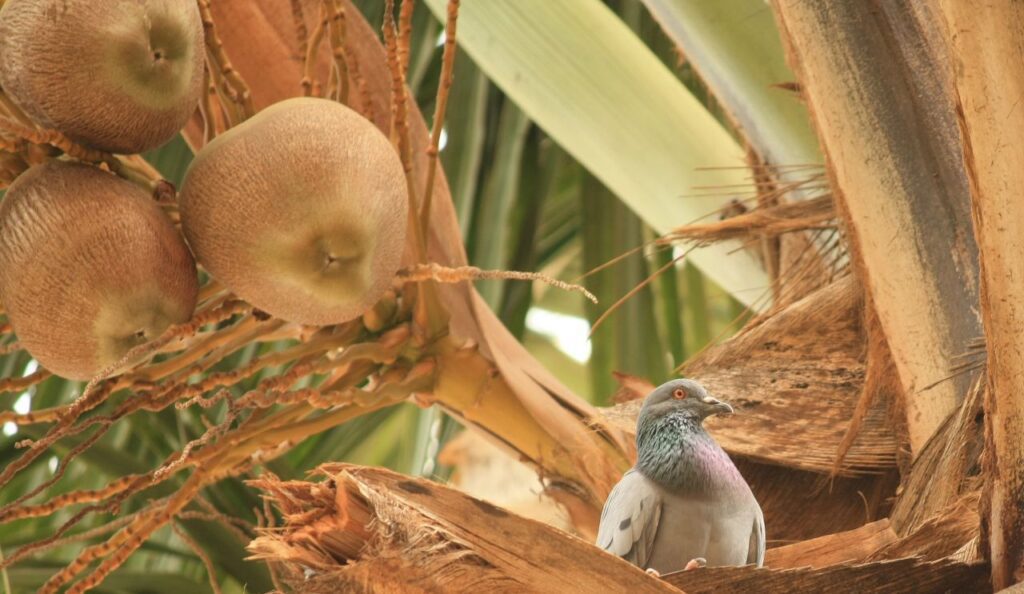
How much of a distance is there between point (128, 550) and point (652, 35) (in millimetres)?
2008

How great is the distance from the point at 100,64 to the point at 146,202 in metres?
0.12

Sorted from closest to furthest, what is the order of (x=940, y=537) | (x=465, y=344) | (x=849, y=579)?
(x=849, y=579) → (x=940, y=537) → (x=465, y=344)

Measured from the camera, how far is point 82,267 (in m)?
1.10

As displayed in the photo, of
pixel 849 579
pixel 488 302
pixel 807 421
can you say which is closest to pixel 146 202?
pixel 849 579

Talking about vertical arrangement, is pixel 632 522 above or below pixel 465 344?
below

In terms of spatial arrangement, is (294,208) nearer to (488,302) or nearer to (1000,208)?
(1000,208)

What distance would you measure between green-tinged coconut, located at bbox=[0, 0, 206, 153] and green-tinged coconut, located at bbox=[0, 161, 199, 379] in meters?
0.05

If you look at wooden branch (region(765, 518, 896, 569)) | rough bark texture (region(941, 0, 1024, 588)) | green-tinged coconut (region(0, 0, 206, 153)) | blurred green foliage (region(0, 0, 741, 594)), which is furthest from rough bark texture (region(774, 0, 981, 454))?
blurred green foliage (region(0, 0, 741, 594))

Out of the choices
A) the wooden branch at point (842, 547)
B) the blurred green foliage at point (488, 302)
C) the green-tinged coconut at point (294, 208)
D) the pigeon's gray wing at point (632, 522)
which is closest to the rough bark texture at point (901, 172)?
the wooden branch at point (842, 547)

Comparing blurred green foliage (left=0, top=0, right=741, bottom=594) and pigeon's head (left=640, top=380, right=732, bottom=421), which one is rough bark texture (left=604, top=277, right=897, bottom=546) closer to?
pigeon's head (left=640, top=380, right=732, bottom=421)

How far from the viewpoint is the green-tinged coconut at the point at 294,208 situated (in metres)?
1.15

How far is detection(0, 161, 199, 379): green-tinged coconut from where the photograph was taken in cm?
111

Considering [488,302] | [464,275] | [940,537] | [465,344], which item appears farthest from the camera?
[488,302]

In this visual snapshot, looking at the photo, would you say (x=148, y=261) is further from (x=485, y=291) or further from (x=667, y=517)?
(x=485, y=291)
